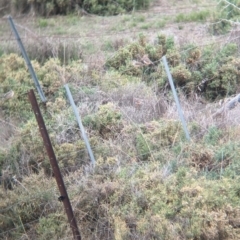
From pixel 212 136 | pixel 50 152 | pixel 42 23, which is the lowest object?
pixel 212 136

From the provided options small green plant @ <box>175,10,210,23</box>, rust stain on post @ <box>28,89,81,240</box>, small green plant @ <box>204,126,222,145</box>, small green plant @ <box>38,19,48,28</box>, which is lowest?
small green plant @ <box>204,126,222,145</box>

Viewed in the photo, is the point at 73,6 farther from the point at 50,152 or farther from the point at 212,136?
the point at 50,152

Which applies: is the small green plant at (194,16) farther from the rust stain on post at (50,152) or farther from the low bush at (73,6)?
the rust stain on post at (50,152)

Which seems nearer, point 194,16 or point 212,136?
point 212,136

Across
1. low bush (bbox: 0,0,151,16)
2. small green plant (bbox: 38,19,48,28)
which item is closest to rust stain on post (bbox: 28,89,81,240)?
small green plant (bbox: 38,19,48,28)

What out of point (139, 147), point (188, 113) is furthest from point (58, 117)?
point (188, 113)

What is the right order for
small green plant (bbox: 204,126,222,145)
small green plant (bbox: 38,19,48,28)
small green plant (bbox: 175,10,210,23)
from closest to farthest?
small green plant (bbox: 204,126,222,145), small green plant (bbox: 175,10,210,23), small green plant (bbox: 38,19,48,28)

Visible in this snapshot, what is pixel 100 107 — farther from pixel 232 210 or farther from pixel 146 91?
pixel 232 210

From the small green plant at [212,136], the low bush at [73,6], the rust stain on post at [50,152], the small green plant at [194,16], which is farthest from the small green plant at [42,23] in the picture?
the rust stain on post at [50,152]

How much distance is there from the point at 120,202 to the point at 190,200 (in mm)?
715

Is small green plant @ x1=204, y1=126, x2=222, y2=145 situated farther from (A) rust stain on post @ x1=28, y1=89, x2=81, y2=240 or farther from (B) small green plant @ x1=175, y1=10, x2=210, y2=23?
(B) small green plant @ x1=175, y1=10, x2=210, y2=23

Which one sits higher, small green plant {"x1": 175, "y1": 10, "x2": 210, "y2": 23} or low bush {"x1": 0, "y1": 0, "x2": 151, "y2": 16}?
low bush {"x1": 0, "y1": 0, "x2": 151, "y2": 16}

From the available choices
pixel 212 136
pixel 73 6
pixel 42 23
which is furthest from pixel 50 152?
pixel 73 6

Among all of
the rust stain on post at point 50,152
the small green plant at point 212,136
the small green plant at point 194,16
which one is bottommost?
the small green plant at point 212,136
